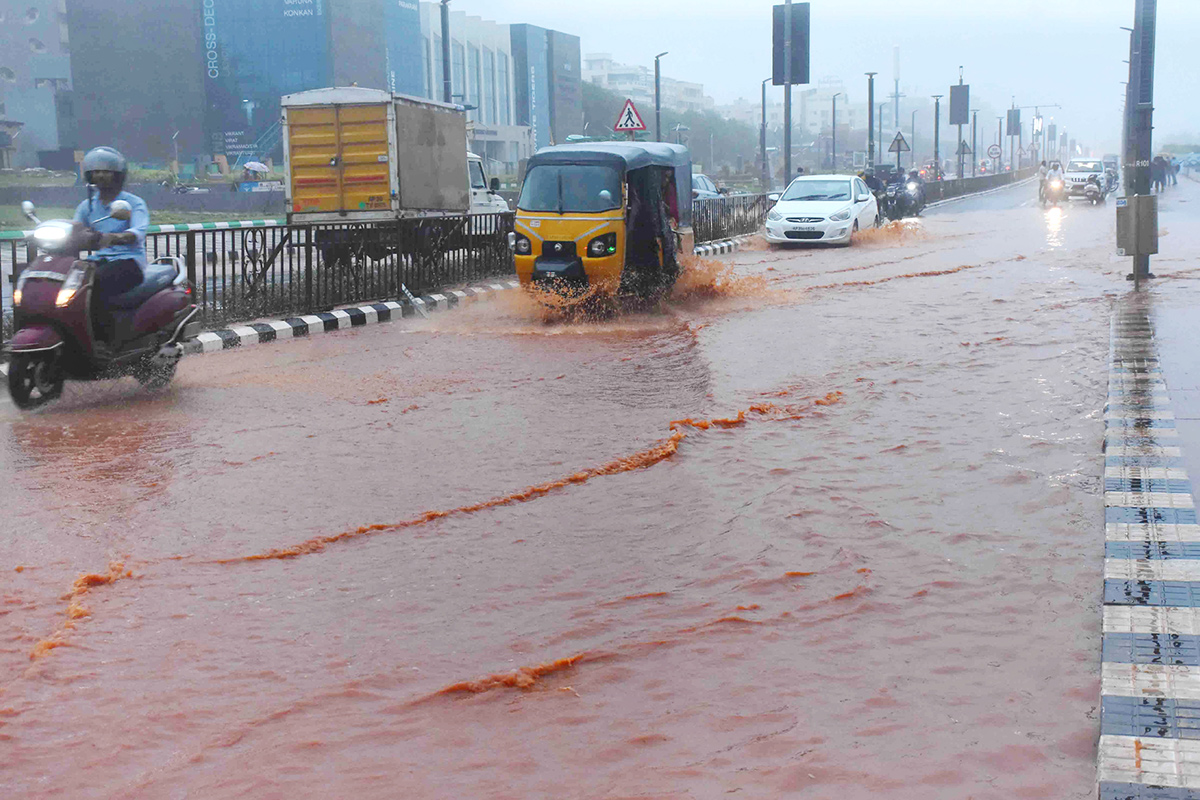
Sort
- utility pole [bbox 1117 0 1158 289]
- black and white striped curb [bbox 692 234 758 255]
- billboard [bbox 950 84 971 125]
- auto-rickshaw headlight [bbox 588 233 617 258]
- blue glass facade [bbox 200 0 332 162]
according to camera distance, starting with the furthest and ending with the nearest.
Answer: blue glass facade [bbox 200 0 332 162]
billboard [bbox 950 84 971 125]
black and white striped curb [bbox 692 234 758 255]
utility pole [bbox 1117 0 1158 289]
auto-rickshaw headlight [bbox 588 233 617 258]

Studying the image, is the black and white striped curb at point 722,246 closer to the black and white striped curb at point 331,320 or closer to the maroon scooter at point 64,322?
the black and white striped curb at point 331,320

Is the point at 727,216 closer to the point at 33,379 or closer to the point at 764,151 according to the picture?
the point at 33,379

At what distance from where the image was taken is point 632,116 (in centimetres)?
2355

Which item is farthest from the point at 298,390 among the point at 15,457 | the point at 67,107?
the point at 67,107

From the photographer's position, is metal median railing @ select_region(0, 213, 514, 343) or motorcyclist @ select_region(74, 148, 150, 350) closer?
motorcyclist @ select_region(74, 148, 150, 350)

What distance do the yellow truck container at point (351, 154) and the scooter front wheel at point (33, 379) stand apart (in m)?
12.3

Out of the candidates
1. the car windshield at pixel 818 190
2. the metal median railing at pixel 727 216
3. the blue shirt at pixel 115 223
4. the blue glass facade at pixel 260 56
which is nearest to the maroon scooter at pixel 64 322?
the blue shirt at pixel 115 223

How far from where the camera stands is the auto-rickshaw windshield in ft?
47.0

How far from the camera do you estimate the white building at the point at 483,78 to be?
9425 cm

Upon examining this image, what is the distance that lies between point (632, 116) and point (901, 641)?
20048mm

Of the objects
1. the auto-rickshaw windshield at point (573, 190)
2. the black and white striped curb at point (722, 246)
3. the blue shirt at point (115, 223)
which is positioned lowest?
the black and white striped curb at point (722, 246)

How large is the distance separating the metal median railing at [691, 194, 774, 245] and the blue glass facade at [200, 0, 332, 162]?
5100 centimetres

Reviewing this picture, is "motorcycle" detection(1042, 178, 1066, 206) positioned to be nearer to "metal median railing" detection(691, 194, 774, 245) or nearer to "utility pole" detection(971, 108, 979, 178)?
"metal median railing" detection(691, 194, 774, 245)

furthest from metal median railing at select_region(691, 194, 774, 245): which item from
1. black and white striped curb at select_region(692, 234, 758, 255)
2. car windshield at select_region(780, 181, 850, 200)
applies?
car windshield at select_region(780, 181, 850, 200)
